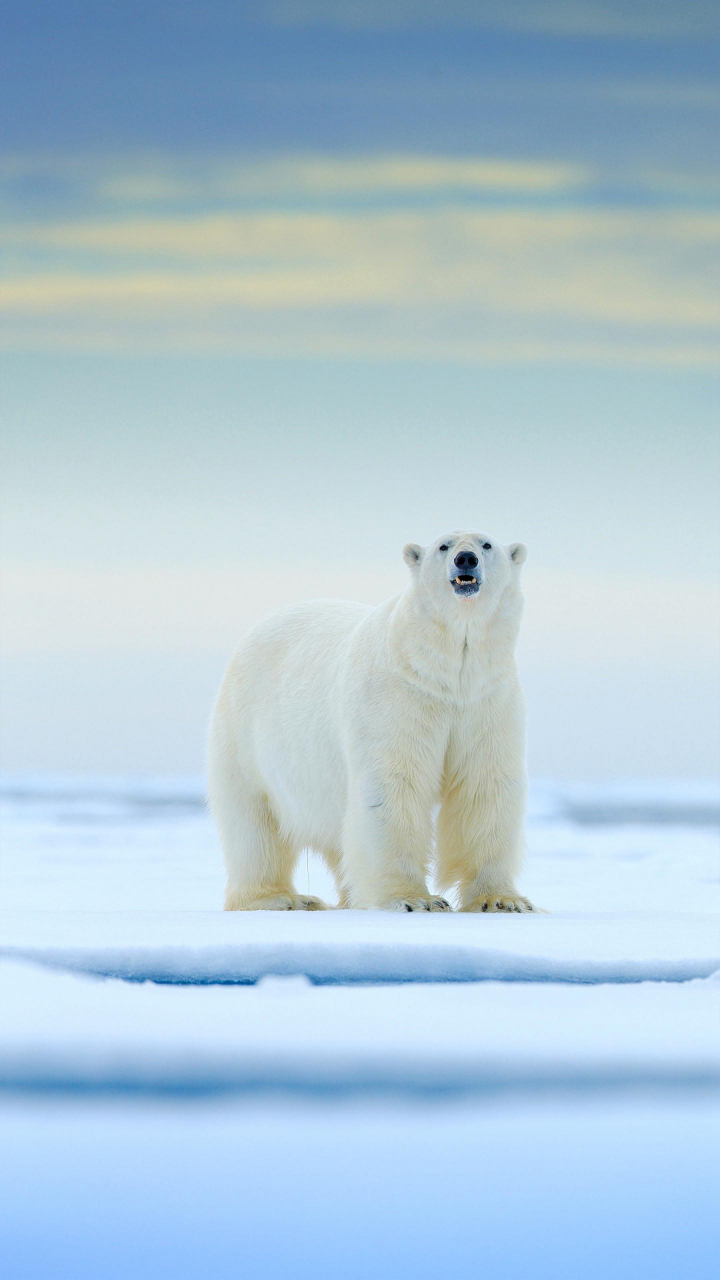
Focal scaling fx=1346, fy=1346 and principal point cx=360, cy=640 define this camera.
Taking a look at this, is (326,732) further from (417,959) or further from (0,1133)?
(0,1133)

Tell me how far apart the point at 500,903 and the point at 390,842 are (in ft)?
1.33

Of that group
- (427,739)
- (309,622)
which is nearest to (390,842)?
(427,739)

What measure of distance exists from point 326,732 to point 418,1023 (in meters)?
2.31

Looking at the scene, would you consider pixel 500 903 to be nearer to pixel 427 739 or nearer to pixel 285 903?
pixel 427 739

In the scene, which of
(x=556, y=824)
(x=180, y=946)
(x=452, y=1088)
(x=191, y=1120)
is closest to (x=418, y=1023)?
(x=452, y=1088)

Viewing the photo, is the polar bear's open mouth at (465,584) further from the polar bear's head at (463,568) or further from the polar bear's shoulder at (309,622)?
the polar bear's shoulder at (309,622)

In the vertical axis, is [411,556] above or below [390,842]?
above

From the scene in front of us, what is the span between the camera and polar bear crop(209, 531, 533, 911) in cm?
419

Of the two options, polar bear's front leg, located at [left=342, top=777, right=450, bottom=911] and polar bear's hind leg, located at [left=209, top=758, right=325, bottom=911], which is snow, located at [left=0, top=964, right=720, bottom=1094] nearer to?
polar bear's front leg, located at [left=342, top=777, right=450, bottom=911]

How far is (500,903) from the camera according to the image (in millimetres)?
4258

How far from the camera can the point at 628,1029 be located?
→ 238 centimetres

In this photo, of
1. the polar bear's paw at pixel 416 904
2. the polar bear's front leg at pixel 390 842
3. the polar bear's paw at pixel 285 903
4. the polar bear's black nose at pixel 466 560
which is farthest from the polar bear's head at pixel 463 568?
the polar bear's paw at pixel 285 903

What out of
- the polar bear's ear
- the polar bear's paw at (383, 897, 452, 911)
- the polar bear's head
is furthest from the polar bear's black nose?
the polar bear's paw at (383, 897, 452, 911)

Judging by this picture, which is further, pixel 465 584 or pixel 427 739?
pixel 427 739
